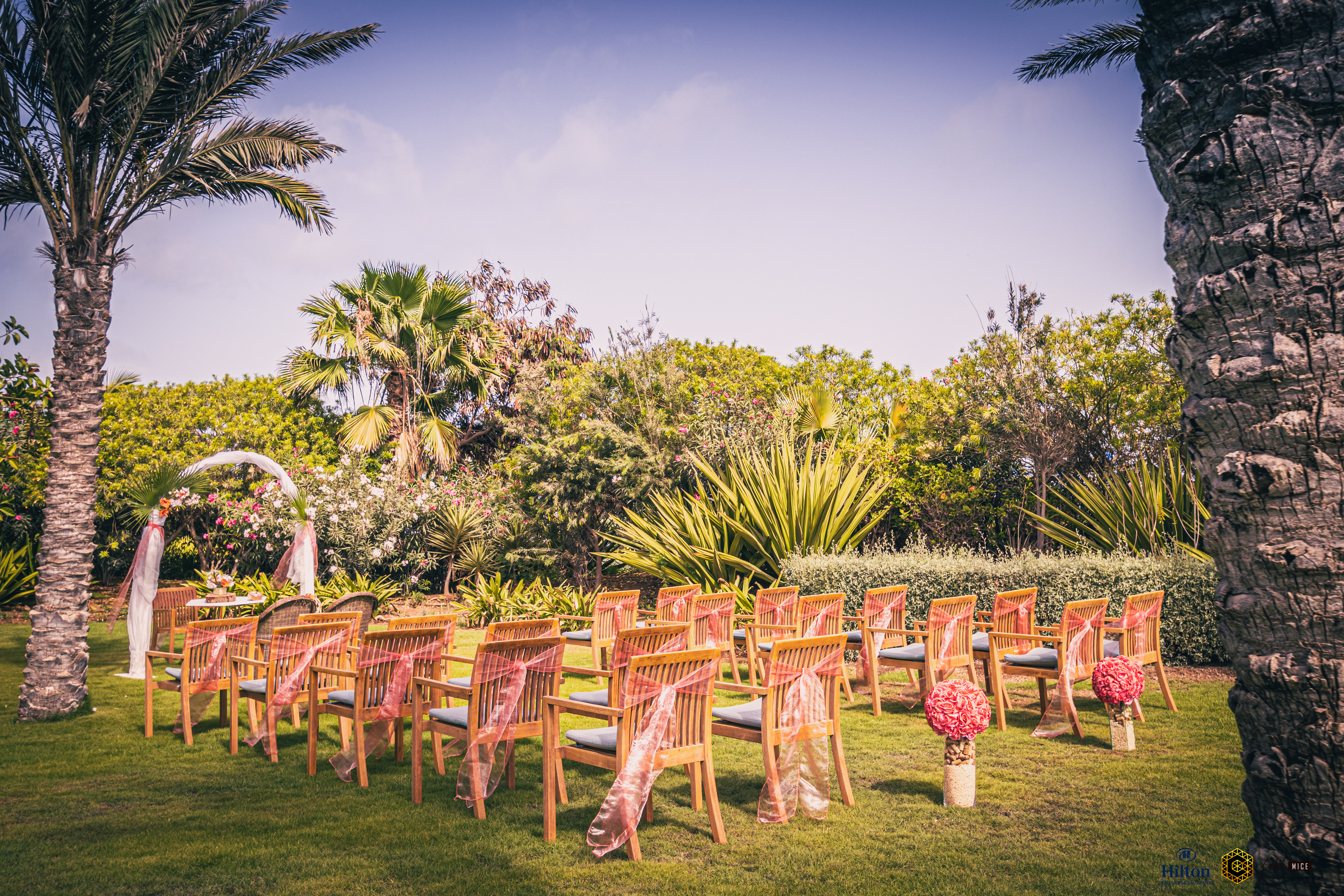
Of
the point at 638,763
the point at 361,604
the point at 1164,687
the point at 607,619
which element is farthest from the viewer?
the point at 607,619

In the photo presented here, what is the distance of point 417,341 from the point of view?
18062 mm

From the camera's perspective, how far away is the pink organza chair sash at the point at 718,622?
7.24 m

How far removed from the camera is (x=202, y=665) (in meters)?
6.08

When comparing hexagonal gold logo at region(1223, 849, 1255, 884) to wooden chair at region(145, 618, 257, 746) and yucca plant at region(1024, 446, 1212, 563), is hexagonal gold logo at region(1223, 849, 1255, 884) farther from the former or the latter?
yucca plant at region(1024, 446, 1212, 563)

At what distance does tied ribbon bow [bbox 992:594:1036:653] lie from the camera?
6.70 meters

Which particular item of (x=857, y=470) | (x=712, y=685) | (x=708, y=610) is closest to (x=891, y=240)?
(x=857, y=470)

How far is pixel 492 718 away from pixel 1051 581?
23.0 feet

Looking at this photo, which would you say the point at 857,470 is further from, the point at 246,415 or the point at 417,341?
the point at 246,415

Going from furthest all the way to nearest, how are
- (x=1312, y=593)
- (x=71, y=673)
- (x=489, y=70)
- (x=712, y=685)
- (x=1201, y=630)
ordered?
(x=489, y=70) → (x=1201, y=630) → (x=71, y=673) → (x=712, y=685) → (x=1312, y=593)

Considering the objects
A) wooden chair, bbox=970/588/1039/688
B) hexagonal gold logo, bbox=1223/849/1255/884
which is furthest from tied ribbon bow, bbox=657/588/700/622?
hexagonal gold logo, bbox=1223/849/1255/884

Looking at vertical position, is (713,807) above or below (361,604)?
below

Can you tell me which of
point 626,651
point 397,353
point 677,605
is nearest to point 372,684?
point 626,651

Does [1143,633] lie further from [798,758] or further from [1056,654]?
[798,758]

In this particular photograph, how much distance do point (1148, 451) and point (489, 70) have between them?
11.4 metres
